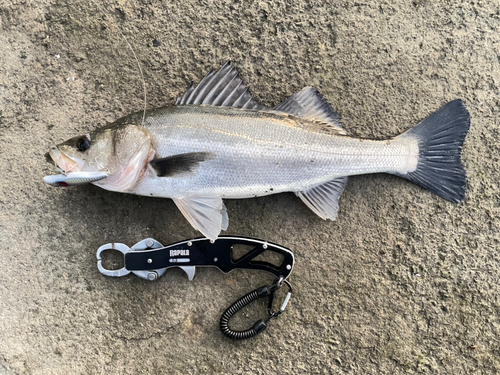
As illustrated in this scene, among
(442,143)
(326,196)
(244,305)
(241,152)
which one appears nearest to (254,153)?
(241,152)

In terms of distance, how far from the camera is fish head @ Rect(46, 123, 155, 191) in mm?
1842

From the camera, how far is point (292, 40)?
7.22 feet

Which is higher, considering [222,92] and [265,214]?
[222,92]

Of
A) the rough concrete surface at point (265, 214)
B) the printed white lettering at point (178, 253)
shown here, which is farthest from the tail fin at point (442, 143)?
the printed white lettering at point (178, 253)

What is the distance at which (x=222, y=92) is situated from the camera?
2002 mm

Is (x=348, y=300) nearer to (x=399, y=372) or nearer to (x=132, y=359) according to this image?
(x=399, y=372)

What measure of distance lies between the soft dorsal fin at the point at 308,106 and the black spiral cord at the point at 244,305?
106cm

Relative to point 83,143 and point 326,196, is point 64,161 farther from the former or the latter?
point 326,196

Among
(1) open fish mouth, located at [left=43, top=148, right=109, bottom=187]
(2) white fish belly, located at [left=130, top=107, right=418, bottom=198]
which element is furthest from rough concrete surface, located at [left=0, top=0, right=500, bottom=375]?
(1) open fish mouth, located at [left=43, top=148, right=109, bottom=187]

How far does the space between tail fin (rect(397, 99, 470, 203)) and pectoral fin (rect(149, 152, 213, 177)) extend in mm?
1288

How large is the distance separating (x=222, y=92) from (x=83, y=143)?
87cm

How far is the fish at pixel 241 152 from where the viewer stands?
1.86 metres

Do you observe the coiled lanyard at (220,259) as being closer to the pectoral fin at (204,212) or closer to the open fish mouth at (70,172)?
the pectoral fin at (204,212)

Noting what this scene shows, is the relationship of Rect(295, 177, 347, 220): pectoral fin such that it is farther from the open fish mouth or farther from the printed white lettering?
the open fish mouth
